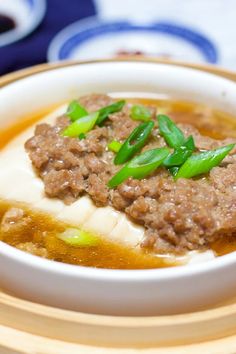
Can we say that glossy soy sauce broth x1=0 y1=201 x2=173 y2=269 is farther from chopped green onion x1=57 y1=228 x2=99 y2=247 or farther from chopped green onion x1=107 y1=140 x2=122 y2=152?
chopped green onion x1=107 y1=140 x2=122 y2=152

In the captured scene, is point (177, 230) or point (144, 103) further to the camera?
point (144, 103)

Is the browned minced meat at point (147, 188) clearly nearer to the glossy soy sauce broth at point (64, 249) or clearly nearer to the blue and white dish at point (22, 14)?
the glossy soy sauce broth at point (64, 249)

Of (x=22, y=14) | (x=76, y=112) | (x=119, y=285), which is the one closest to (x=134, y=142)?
(x=76, y=112)

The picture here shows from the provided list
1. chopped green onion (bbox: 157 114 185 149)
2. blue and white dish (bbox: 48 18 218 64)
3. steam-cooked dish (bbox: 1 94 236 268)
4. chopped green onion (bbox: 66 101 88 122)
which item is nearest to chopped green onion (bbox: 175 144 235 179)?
steam-cooked dish (bbox: 1 94 236 268)

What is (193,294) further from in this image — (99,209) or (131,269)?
(99,209)

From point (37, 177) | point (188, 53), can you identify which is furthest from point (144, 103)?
point (188, 53)

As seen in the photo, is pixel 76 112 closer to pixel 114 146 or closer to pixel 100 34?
pixel 114 146
